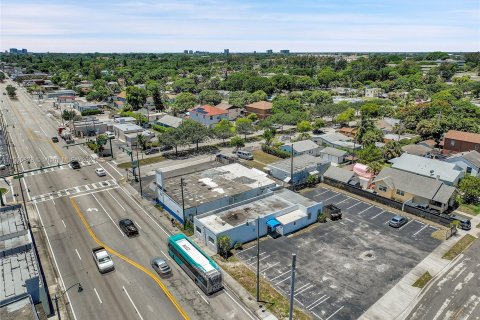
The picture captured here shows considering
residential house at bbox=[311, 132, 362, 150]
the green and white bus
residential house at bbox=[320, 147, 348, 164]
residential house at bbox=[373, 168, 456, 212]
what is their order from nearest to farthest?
the green and white bus → residential house at bbox=[373, 168, 456, 212] → residential house at bbox=[320, 147, 348, 164] → residential house at bbox=[311, 132, 362, 150]

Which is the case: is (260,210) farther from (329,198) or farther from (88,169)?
(88,169)

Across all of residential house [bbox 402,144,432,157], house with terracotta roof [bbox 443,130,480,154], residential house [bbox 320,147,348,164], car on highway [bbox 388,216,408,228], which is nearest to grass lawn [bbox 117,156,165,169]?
residential house [bbox 320,147,348,164]

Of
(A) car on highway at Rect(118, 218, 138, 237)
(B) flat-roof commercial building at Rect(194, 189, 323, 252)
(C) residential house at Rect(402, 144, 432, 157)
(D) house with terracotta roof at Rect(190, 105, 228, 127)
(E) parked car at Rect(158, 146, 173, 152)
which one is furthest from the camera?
(D) house with terracotta roof at Rect(190, 105, 228, 127)

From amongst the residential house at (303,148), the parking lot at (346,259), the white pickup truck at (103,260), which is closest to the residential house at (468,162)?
the parking lot at (346,259)

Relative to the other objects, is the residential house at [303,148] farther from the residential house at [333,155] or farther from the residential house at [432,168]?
the residential house at [432,168]

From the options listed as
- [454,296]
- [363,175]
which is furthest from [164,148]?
[454,296]

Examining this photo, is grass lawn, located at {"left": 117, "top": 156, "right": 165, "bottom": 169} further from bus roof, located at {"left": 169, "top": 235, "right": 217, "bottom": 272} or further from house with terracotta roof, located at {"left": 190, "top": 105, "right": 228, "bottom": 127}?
bus roof, located at {"left": 169, "top": 235, "right": 217, "bottom": 272}

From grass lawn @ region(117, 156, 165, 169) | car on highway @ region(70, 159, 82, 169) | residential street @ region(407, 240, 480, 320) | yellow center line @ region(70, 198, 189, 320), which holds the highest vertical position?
car on highway @ region(70, 159, 82, 169)
